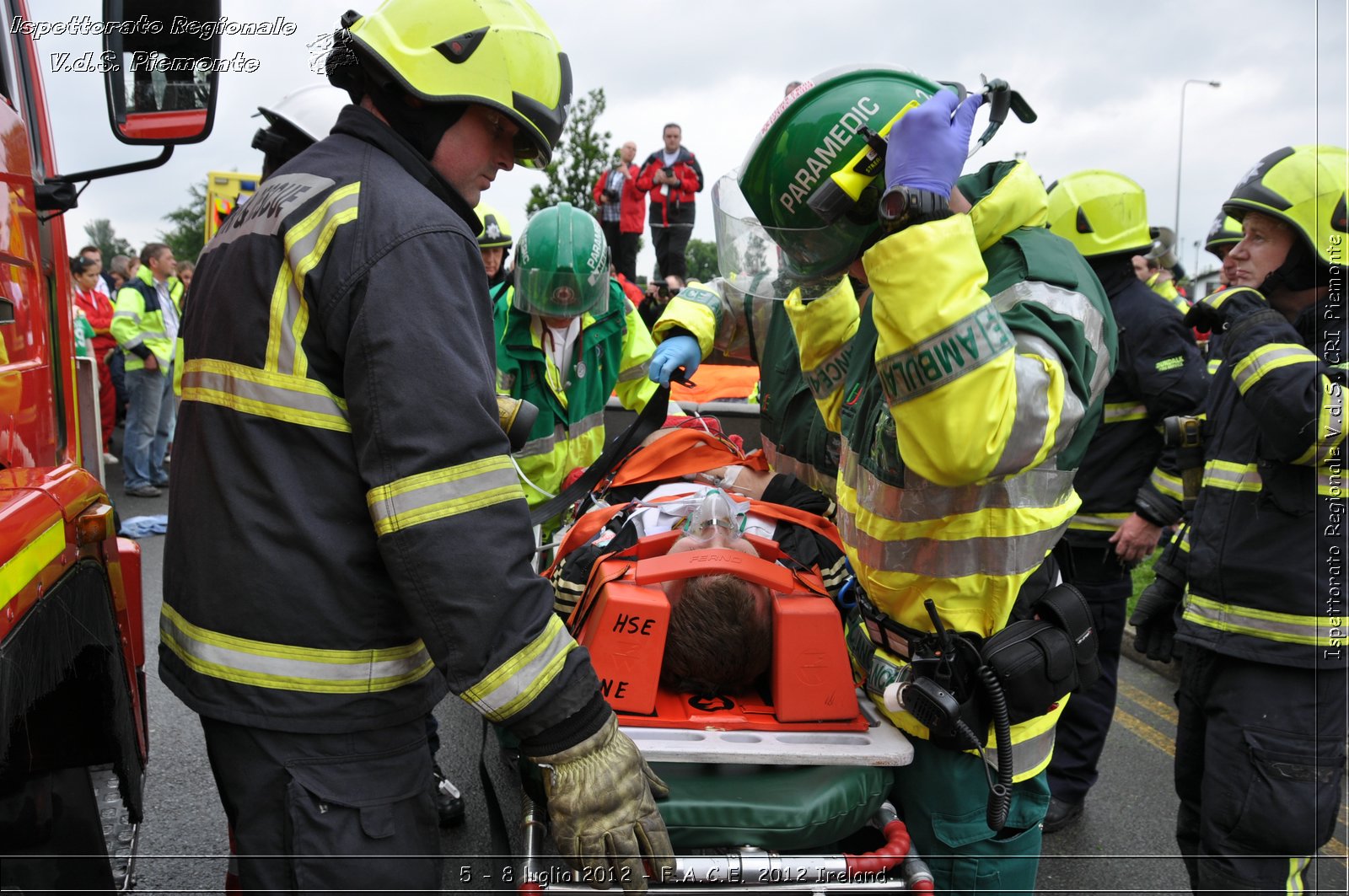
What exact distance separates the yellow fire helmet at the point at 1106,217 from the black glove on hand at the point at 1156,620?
1541mm

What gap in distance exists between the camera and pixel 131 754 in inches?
81.8

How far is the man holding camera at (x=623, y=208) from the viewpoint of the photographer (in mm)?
11914

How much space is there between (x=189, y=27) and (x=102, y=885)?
5.94 feet

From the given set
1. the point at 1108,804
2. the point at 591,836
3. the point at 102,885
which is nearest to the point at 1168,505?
the point at 1108,804

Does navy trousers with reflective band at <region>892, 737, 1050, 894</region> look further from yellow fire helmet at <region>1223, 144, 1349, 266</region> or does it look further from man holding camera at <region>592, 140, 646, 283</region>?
man holding camera at <region>592, 140, 646, 283</region>

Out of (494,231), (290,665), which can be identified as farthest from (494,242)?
(290,665)

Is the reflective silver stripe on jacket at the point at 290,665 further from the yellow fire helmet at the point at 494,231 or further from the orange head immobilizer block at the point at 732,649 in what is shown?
the yellow fire helmet at the point at 494,231

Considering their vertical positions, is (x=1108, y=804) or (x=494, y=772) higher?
(x=494, y=772)

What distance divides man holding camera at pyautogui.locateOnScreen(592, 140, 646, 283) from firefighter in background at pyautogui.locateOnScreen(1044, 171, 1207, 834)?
8241mm

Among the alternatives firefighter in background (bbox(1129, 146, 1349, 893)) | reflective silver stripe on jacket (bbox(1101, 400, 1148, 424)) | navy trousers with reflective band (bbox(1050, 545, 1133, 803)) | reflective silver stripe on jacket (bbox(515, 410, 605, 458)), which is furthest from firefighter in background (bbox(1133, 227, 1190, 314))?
reflective silver stripe on jacket (bbox(515, 410, 605, 458))

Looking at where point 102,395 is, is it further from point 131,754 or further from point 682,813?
point 682,813

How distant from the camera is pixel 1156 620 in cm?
329

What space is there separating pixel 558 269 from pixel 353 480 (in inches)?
97.4

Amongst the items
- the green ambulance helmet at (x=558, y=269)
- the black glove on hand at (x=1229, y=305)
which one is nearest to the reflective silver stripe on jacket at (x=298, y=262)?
the green ambulance helmet at (x=558, y=269)
